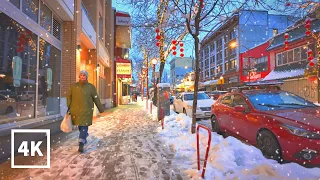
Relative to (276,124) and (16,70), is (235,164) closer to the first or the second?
(276,124)

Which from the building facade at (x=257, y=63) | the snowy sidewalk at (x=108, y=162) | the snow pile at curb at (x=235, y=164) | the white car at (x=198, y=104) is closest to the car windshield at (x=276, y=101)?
the snow pile at curb at (x=235, y=164)

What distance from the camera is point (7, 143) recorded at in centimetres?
555

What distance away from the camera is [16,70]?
630 centimetres

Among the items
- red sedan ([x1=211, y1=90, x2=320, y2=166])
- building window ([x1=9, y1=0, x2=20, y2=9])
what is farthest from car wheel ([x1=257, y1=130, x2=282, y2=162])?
building window ([x1=9, y1=0, x2=20, y2=9])

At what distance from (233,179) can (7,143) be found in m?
4.62

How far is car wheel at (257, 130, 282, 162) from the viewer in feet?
16.6

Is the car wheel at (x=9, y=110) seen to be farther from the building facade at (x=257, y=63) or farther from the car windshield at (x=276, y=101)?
the building facade at (x=257, y=63)

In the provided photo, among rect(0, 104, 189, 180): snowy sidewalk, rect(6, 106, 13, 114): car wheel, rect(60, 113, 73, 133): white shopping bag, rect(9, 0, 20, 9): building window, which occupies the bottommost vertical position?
rect(0, 104, 189, 180): snowy sidewalk

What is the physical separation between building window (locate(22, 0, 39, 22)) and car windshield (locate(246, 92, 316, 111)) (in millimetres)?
6194

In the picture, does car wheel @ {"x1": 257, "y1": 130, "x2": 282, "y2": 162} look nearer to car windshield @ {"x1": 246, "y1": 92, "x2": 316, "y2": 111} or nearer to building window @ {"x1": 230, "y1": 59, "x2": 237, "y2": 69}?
car windshield @ {"x1": 246, "y1": 92, "x2": 316, "y2": 111}

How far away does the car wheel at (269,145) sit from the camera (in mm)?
5045

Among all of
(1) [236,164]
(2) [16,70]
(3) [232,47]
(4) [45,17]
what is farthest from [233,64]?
(1) [236,164]

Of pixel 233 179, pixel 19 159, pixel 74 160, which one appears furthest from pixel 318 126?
pixel 19 159

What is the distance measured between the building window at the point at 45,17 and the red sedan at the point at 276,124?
615 centimetres
